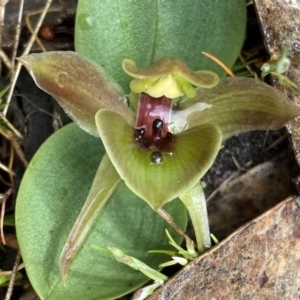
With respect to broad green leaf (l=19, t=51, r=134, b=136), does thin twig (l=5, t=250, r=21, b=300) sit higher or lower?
lower

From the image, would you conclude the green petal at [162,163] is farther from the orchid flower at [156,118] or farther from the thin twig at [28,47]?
the thin twig at [28,47]

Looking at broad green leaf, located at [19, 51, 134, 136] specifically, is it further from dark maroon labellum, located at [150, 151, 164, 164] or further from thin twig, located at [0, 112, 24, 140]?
thin twig, located at [0, 112, 24, 140]

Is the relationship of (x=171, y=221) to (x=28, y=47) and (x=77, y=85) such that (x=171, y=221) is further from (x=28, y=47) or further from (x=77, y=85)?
(x=28, y=47)

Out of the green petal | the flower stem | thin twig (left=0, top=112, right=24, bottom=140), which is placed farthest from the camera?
thin twig (left=0, top=112, right=24, bottom=140)

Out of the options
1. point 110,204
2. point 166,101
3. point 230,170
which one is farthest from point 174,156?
point 230,170

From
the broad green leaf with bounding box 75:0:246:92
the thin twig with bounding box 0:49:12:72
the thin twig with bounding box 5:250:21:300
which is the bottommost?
the thin twig with bounding box 5:250:21:300

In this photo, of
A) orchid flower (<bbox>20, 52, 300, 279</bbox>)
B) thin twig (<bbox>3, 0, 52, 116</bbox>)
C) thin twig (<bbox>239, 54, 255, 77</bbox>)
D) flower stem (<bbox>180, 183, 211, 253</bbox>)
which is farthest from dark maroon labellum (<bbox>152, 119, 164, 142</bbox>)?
thin twig (<bbox>3, 0, 52, 116</bbox>)

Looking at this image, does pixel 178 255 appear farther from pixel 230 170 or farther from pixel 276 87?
pixel 276 87
